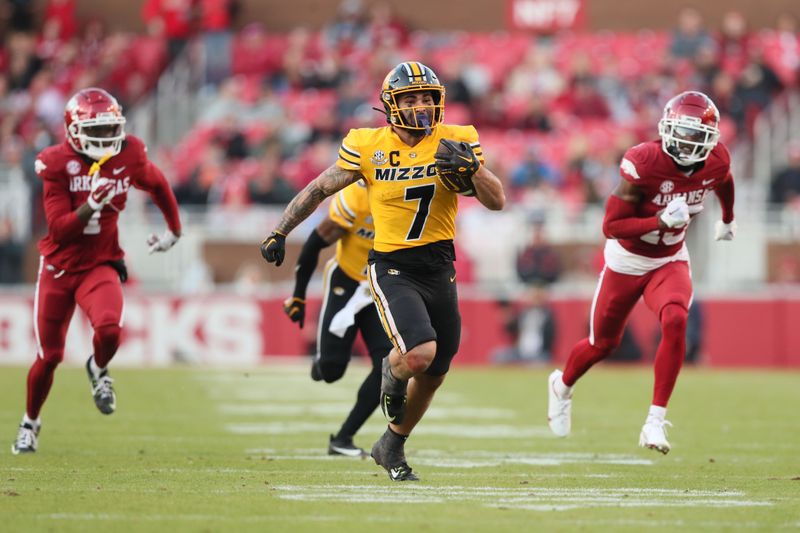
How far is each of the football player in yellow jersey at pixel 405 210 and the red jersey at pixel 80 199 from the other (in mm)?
1715

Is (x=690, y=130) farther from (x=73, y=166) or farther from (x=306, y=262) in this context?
(x=73, y=166)

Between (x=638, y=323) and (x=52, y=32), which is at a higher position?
(x=52, y=32)

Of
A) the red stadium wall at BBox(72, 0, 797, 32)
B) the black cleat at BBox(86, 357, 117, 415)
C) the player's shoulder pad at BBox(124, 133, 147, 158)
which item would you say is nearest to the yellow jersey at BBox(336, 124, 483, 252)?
the player's shoulder pad at BBox(124, 133, 147, 158)

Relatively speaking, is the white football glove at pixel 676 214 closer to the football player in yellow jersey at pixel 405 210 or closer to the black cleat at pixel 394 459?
the football player in yellow jersey at pixel 405 210

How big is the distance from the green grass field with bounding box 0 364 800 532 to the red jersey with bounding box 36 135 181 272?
1191 millimetres

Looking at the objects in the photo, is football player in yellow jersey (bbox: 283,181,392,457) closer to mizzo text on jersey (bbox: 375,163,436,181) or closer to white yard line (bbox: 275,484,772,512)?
mizzo text on jersey (bbox: 375,163,436,181)

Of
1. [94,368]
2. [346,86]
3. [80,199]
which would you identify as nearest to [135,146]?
[80,199]

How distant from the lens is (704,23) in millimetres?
24141

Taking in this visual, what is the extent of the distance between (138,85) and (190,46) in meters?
1.06

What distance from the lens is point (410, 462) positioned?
26.9 ft

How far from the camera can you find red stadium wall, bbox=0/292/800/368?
17.1 meters

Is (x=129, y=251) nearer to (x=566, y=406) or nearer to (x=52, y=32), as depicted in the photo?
(x=52, y=32)

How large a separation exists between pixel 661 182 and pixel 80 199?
3.39 m

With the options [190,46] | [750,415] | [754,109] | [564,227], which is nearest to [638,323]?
[564,227]
